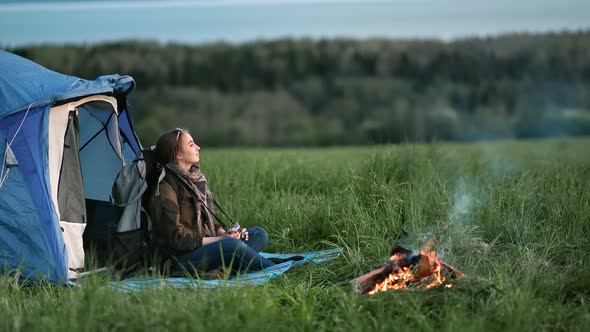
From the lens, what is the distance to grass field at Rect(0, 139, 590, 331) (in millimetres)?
3932

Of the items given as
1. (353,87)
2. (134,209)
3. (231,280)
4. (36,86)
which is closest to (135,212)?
(134,209)

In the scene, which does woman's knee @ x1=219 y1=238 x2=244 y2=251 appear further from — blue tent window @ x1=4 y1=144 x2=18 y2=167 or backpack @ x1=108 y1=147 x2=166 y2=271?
blue tent window @ x1=4 y1=144 x2=18 y2=167

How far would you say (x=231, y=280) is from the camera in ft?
17.3

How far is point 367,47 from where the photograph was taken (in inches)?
1265

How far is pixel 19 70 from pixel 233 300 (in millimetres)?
2876

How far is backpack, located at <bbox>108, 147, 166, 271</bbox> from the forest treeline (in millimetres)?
22793

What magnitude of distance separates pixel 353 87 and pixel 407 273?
2748 centimetres

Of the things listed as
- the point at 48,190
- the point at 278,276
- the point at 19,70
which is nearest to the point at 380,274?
the point at 278,276

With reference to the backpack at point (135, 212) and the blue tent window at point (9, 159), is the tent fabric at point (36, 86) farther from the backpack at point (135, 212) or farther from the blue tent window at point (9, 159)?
the backpack at point (135, 212)

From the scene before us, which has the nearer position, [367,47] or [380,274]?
[380,274]

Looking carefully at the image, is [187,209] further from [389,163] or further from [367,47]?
[367,47]

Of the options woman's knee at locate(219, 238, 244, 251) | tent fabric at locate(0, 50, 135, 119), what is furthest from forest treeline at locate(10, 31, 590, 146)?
woman's knee at locate(219, 238, 244, 251)

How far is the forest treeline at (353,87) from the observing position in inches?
1162

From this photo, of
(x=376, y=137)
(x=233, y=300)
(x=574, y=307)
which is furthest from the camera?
(x=376, y=137)
